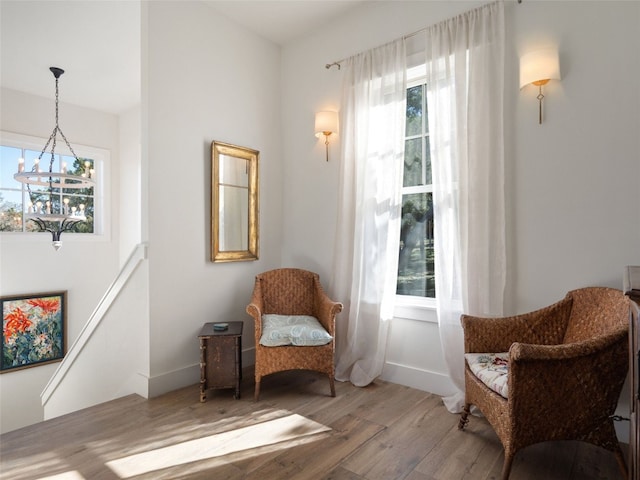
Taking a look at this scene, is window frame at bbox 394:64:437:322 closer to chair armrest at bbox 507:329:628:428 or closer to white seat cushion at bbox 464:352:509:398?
white seat cushion at bbox 464:352:509:398

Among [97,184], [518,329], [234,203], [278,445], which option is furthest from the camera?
[97,184]

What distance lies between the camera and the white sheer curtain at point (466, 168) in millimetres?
2363

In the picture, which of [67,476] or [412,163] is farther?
[412,163]

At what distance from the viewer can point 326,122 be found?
317 cm

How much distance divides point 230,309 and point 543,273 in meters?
2.44

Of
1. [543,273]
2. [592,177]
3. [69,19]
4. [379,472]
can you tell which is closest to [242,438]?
[379,472]

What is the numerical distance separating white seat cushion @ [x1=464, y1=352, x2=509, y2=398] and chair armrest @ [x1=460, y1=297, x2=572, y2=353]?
0.06 meters

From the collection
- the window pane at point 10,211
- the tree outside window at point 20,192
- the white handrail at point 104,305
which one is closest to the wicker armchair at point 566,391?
the white handrail at point 104,305

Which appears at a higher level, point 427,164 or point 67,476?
point 427,164

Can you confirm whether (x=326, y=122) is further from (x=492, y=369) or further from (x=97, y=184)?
(x=97, y=184)

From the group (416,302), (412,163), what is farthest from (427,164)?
(416,302)

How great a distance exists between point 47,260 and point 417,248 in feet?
14.7

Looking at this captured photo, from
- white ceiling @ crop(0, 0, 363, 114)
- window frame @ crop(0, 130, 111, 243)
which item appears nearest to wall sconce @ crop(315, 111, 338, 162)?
white ceiling @ crop(0, 0, 363, 114)

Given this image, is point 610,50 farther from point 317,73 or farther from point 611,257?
point 317,73
